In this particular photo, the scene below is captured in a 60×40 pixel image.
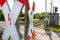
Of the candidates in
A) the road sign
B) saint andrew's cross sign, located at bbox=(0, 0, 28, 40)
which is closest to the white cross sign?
saint andrew's cross sign, located at bbox=(0, 0, 28, 40)

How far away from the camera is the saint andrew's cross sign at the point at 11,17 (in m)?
5.58

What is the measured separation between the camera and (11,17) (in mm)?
5828

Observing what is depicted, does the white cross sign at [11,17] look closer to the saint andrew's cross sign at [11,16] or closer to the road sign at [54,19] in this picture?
the saint andrew's cross sign at [11,16]

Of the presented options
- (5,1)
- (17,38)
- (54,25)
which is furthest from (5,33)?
(54,25)

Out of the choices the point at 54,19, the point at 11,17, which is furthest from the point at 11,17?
the point at 54,19

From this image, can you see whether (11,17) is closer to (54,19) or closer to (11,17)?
(11,17)

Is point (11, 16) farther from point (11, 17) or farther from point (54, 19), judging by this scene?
point (54, 19)

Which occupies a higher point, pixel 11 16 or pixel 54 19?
pixel 11 16

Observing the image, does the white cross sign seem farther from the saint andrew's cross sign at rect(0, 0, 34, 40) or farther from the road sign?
the road sign

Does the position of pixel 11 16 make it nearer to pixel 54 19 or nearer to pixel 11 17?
pixel 11 17

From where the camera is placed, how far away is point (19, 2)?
18.2ft

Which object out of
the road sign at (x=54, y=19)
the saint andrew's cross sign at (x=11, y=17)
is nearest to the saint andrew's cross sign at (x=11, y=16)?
the saint andrew's cross sign at (x=11, y=17)

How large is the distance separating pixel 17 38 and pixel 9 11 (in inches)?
33.9

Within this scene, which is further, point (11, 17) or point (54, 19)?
point (54, 19)
